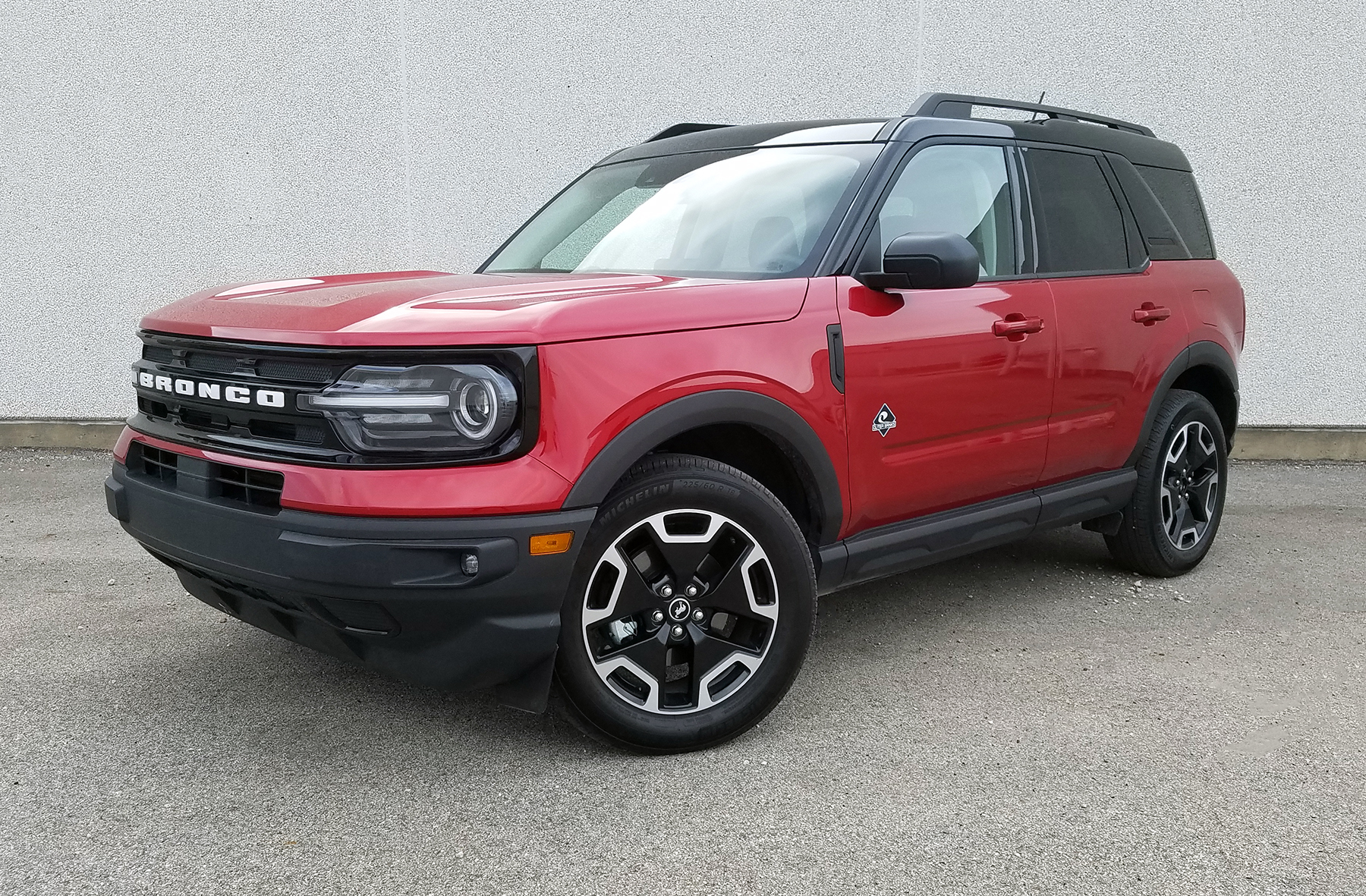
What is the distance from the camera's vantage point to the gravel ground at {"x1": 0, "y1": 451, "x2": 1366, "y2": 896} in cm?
243

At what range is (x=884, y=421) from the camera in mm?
3332

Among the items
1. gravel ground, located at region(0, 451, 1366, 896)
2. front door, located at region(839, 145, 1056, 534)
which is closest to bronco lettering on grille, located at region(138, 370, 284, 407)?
gravel ground, located at region(0, 451, 1366, 896)

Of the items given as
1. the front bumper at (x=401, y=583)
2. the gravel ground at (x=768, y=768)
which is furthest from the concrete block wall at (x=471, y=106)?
the front bumper at (x=401, y=583)

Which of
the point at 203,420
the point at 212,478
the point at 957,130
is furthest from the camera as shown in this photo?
the point at 957,130

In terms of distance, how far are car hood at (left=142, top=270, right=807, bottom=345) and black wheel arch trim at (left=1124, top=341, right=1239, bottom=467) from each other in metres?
2.02

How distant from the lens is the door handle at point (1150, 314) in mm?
4273

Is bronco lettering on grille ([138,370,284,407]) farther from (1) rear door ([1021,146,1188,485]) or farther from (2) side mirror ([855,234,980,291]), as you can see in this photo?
(1) rear door ([1021,146,1188,485])

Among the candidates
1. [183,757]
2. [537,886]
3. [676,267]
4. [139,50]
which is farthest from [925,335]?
[139,50]

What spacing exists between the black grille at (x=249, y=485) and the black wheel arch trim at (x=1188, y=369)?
331 centimetres

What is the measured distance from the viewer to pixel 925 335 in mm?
3408

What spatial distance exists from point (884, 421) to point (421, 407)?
1489 mm

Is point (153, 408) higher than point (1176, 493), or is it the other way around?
point (153, 408)

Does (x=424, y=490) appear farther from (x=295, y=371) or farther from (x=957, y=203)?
(x=957, y=203)

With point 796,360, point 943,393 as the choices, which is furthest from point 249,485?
point 943,393
